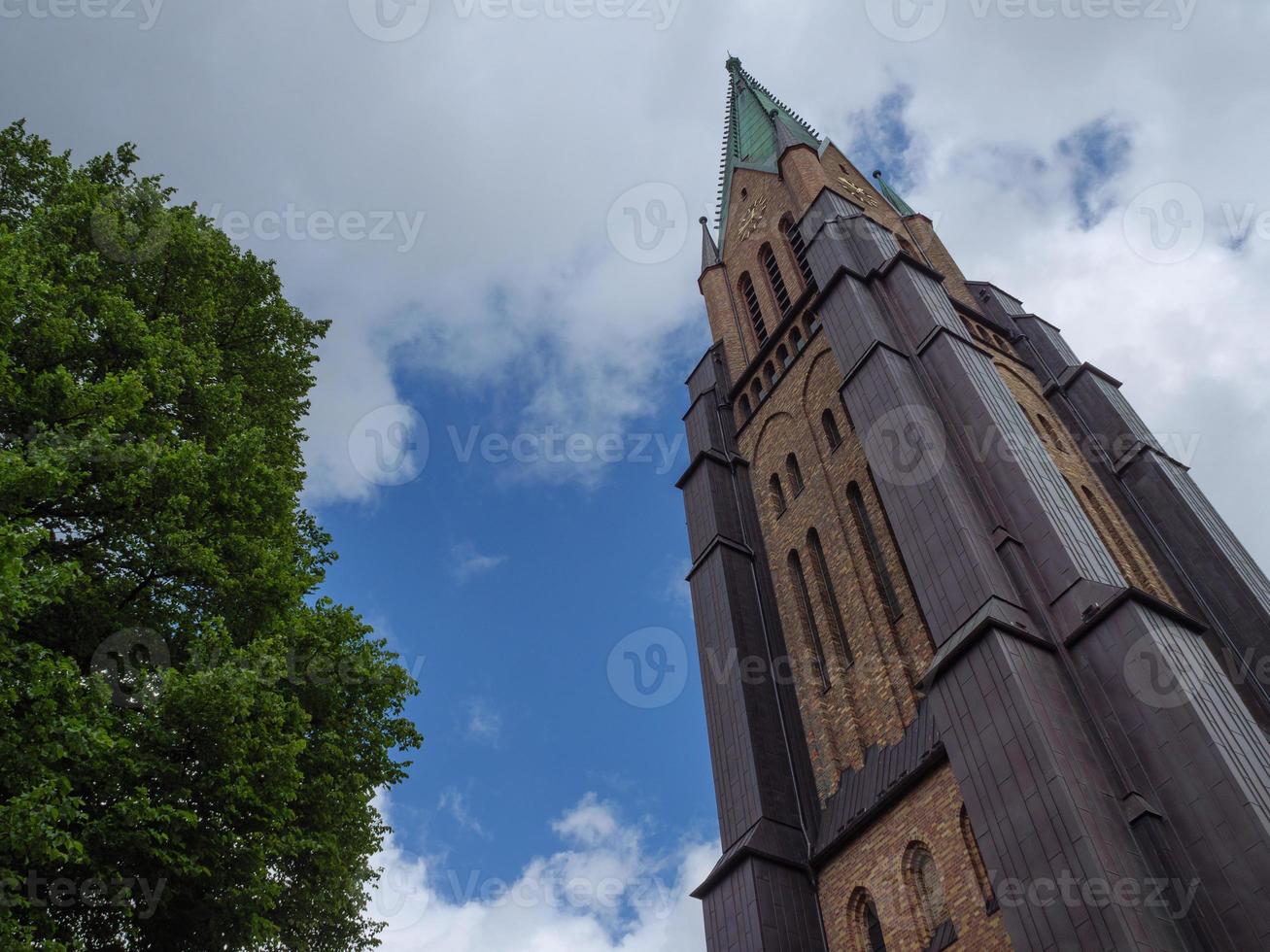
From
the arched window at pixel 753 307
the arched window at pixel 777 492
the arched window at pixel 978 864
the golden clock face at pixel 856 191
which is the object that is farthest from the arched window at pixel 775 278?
the arched window at pixel 978 864

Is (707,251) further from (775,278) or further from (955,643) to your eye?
(955,643)

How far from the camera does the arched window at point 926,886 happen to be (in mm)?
12453

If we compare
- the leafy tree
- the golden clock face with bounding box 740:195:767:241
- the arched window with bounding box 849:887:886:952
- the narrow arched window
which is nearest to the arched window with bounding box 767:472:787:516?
the arched window with bounding box 849:887:886:952

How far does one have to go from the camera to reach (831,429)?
21.2 metres

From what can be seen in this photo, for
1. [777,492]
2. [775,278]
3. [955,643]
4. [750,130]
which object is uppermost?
[750,130]

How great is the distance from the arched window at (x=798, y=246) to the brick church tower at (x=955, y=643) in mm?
1510

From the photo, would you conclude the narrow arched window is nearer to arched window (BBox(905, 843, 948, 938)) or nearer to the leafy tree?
arched window (BBox(905, 843, 948, 938))

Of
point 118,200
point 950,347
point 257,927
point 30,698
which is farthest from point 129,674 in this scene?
point 950,347

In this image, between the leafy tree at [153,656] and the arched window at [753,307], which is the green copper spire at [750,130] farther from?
the leafy tree at [153,656]

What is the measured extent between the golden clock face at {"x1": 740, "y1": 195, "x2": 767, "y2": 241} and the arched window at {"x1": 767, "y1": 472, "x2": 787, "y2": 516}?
11.7 meters

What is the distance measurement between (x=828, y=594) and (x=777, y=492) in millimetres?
3875

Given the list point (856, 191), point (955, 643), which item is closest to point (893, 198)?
point (856, 191)

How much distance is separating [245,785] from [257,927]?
4.51ft

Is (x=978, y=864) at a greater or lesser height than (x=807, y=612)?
lesser
